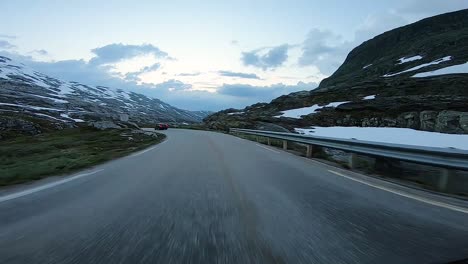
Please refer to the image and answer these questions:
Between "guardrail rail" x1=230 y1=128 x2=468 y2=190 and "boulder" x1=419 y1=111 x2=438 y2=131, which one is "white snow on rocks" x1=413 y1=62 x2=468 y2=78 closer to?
"boulder" x1=419 y1=111 x2=438 y2=131

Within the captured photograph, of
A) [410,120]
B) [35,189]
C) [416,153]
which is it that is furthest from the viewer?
[410,120]

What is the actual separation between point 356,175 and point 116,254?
7.12 m

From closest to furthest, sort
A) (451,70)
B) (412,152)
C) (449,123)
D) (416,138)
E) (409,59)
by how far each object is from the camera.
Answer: (412,152) → (416,138) → (449,123) → (451,70) → (409,59)

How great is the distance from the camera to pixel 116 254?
304 centimetres

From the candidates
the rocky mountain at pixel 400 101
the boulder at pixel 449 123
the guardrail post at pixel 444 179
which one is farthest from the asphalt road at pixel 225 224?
the rocky mountain at pixel 400 101

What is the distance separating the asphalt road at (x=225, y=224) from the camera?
10.0 feet

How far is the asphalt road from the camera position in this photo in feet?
10.0

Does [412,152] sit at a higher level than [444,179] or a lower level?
higher

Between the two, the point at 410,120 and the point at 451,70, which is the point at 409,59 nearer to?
the point at 451,70

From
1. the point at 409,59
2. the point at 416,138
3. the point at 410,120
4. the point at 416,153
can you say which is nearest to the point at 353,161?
the point at 416,153

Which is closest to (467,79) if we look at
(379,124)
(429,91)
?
(429,91)

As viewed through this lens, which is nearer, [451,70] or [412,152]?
[412,152]

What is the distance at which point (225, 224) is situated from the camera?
405cm

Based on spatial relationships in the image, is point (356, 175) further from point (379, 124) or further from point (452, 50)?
point (452, 50)
